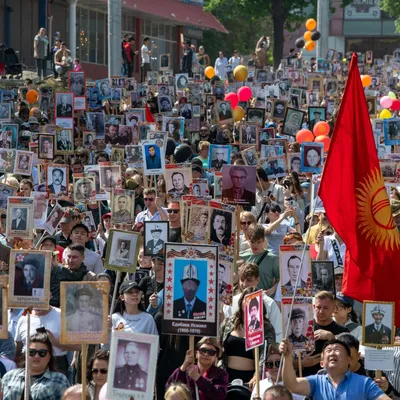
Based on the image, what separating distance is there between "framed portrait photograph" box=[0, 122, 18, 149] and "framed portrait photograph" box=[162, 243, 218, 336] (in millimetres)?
9970

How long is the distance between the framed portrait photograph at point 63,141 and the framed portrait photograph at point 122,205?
4.59m

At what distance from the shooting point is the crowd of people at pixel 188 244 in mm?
8039

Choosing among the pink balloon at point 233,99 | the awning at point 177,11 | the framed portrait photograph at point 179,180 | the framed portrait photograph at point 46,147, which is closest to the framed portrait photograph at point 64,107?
the framed portrait photograph at point 46,147

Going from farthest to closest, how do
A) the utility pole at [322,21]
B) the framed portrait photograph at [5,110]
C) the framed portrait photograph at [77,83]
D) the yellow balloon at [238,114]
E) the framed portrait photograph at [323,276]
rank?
the utility pole at [322,21] → the yellow balloon at [238,114] → the framed portrait photograph at [77,83] → the framed portrait photograph at [5,110] → the framed portrait photograph at [323,276]

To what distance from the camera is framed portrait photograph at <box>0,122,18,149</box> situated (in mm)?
18422

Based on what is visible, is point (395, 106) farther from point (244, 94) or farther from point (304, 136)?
point (304, 136)

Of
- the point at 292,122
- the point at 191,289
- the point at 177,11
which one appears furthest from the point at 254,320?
the point at 177,11

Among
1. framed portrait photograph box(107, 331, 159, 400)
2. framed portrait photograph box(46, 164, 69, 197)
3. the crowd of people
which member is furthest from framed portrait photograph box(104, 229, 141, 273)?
framed portrait photograph box(46, 164, 69, 197)

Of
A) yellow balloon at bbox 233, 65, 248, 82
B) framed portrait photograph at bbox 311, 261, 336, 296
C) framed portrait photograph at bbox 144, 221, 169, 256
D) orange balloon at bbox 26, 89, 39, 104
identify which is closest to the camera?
framed portrait photograph at bbox 311, 261, 336, 296

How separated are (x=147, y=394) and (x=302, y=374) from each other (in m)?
2.14

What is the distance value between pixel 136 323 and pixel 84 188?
5.60 metres

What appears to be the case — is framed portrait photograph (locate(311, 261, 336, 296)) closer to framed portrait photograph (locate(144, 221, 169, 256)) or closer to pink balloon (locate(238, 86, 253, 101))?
framed portrait photograph (locate(144, 221, 169, 256))

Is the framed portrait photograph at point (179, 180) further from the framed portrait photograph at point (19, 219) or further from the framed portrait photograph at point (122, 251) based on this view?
the framed portrait photograph at point (122, 251)

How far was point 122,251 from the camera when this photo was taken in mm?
10188
